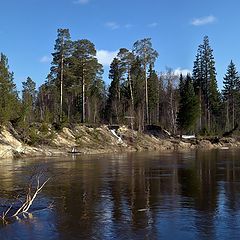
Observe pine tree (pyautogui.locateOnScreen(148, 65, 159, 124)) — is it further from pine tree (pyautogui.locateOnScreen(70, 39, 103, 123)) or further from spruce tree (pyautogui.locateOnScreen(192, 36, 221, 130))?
pine tree (pyautogui.locateOnScreen(70, 39, 103, 123))

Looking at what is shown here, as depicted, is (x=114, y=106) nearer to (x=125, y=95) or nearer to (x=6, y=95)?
(x=125, y=95)

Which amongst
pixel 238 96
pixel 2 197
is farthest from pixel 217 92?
pixel 2 197

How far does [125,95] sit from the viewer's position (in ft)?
318

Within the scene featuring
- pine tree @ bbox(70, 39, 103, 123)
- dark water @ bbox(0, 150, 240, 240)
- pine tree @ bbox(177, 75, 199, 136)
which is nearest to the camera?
dark water @ bbox(0, 150, 240, 240)

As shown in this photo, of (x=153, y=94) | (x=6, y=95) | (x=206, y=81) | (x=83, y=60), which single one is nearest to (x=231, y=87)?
(x=206, y=81)

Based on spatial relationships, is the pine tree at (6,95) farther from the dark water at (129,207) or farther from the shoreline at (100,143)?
the dark water at (129,207)

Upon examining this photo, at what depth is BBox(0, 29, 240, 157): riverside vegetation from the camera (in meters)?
55.0

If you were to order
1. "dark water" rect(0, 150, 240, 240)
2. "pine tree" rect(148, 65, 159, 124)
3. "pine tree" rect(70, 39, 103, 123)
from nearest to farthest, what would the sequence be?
"dark water" rect(0, 150, 240, 240)
"pine tree" rect(70, 39, 103, 123)
"pine tree" rect(148, 65, 159, 124)

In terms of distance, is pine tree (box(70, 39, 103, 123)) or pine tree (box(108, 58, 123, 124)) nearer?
pine tree (box(70, 39, 103, 123))

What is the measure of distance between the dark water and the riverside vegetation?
20.3m

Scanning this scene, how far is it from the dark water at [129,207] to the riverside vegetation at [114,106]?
66.5 feet

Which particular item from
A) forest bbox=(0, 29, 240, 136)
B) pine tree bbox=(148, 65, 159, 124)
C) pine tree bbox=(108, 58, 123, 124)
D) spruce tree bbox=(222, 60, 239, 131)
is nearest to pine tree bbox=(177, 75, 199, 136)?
forest bbox=(0, 29, 240, 136)

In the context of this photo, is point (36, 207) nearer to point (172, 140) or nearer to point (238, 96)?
point (172, 140)

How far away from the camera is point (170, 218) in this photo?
15.7 m
